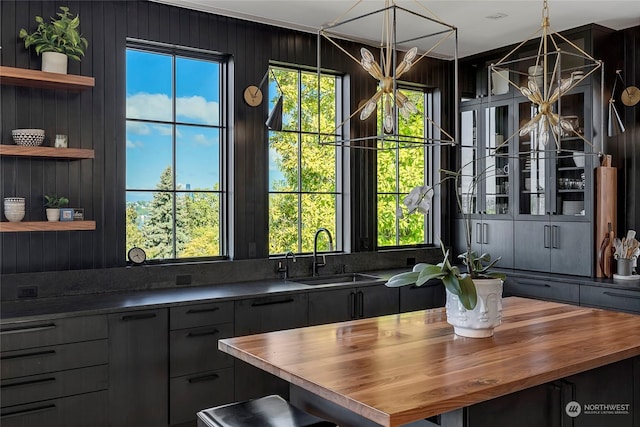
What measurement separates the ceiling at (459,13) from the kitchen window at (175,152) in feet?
1.55

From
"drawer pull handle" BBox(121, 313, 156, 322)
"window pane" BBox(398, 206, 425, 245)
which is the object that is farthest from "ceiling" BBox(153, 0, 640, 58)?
"drawer pull handle" BBox(121, 313, 156, 322)

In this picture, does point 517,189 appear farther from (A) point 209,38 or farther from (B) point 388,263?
(A) point 209,38

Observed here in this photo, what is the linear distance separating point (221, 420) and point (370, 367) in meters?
0.66

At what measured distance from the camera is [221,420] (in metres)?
2.30

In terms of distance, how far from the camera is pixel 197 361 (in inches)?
143

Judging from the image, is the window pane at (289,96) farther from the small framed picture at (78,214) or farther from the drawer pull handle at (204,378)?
the drawer pull handle at (204,378)

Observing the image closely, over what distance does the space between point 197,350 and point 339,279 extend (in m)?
1.57

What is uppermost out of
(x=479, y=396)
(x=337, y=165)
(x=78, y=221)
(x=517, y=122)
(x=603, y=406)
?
(x=517, y=122)

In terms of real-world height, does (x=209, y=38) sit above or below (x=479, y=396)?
above

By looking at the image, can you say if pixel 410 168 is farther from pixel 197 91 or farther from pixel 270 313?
pixel 270 313

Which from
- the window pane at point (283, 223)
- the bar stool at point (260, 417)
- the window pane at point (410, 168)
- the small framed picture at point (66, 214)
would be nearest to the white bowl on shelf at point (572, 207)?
the window pane at point (410, 168)

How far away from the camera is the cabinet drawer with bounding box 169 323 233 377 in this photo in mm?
3537

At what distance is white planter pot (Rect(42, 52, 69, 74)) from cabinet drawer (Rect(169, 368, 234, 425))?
2.02 metres

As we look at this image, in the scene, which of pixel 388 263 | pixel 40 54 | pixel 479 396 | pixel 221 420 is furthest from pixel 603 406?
pixel 40 54
